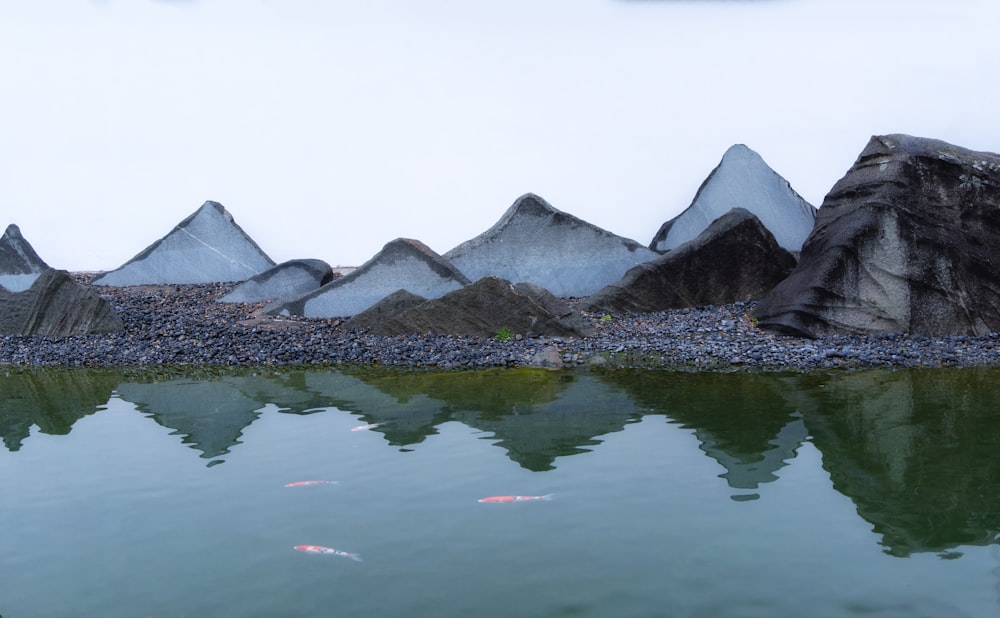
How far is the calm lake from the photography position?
5676 millimetres

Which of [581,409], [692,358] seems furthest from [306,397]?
[692,358]

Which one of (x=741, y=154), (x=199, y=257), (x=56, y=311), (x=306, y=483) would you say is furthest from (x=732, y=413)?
(x=199, y=257)

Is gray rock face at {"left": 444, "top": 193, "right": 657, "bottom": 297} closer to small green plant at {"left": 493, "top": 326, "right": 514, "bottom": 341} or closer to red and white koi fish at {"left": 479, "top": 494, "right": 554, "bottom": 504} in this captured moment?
small green plant at {"left": 493, "top": 326, "right": 514, "bottom": 341}

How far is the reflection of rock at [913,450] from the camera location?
6.79 metres

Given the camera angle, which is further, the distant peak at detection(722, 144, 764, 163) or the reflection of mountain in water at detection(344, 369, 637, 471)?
the distant peak at detection(722, 144, 764, 163)

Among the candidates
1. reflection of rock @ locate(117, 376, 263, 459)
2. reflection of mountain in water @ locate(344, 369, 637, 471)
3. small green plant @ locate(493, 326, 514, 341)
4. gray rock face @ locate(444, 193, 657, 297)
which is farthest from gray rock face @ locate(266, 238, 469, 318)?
reflection of mountain in water @ locate(344, 369, 637, 471)

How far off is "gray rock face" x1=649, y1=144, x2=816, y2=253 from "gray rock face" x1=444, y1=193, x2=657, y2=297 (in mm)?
2244

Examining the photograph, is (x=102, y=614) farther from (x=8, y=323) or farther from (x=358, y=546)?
(x=8, y=323)

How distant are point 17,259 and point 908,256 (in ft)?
77.8

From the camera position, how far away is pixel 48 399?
44.6 ft

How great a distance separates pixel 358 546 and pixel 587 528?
165cm

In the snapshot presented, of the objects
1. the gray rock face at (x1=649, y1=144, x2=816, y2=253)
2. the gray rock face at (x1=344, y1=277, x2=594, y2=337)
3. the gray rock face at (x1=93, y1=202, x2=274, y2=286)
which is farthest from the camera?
the gray rock face at (x1=93, y1=202, x2=274, y2=286)

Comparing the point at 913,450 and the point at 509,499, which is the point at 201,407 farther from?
the point at 913,450

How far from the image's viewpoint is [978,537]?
651cm
